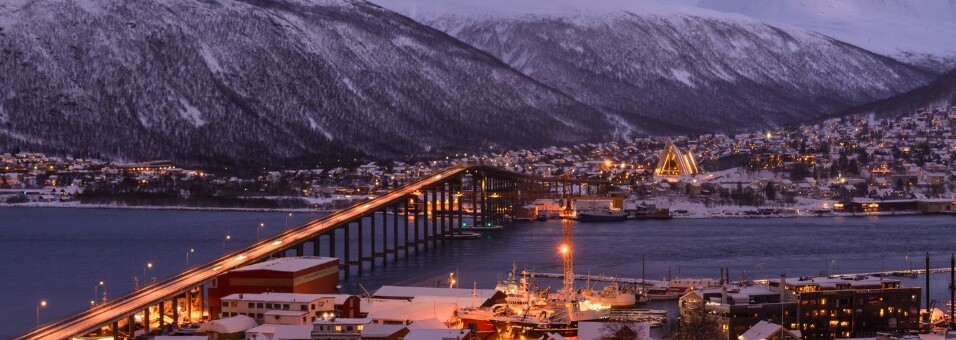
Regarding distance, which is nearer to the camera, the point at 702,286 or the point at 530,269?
the point at 702,286

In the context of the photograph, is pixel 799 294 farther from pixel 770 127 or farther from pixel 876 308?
pixel 770 127

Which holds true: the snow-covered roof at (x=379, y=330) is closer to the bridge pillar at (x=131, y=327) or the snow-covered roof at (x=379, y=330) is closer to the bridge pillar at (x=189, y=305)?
the bridge pillar at (x=131, y=327)

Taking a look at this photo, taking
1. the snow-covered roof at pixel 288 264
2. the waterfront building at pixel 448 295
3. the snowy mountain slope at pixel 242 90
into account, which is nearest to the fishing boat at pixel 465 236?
the snow-covered roof at pixel 288 264

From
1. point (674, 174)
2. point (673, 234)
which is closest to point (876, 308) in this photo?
point (673, 234)

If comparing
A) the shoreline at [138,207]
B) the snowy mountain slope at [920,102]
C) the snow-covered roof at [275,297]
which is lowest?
the snow-covered roof at [275,297]

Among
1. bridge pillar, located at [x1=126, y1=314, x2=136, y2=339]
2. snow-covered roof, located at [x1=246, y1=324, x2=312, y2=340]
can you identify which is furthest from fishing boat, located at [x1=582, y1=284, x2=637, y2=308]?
bridge pillar, located at [x1=126, y1=314, x2=136, y2=339]

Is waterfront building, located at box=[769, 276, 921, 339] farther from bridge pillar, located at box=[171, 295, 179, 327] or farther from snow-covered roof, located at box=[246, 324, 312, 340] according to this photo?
bridge pillar, located at box=[171, 295, 179, 327]

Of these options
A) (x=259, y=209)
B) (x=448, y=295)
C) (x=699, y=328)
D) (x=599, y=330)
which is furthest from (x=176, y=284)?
(x=259, y=209)
